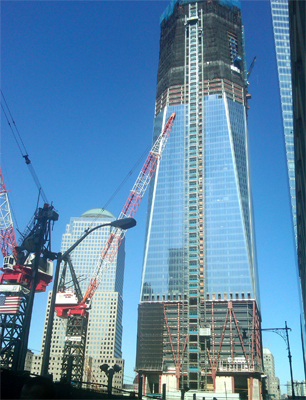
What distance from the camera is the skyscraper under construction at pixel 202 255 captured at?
148 metres

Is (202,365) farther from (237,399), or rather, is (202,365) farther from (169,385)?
(237,399)

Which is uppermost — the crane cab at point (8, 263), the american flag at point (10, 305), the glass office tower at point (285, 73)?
the glass office tower at point (285, 73)

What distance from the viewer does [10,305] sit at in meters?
101

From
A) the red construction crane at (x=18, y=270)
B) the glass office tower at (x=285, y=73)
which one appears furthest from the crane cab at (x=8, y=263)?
the glass office tower at (x=285, y=73)

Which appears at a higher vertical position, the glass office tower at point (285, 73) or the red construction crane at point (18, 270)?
the glass office tower at point (285, 73)

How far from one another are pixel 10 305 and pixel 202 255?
86.7 metres

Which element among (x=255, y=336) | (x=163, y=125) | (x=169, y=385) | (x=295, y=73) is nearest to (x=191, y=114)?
(x=163, y=125)

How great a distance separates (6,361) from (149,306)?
7573cm

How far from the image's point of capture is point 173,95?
656 ft

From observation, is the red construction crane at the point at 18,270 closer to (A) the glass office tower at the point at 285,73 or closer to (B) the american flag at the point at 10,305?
(B) the american flag at the point at 10,305

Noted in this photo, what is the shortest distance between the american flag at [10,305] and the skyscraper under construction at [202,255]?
205 ft

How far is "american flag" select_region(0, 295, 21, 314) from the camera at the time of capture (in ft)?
329

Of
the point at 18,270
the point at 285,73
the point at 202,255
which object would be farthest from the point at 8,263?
the point at 285,73

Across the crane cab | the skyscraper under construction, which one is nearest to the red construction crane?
the crane cab
